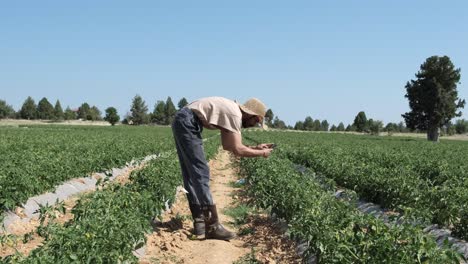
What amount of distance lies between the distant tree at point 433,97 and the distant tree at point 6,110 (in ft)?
288

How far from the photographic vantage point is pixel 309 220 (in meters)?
5.06

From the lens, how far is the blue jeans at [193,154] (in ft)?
19.9

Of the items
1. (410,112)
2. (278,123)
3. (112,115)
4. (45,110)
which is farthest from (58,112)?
(410,112)

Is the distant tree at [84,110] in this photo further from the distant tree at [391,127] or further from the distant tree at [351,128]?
the distant tree at [391,127]

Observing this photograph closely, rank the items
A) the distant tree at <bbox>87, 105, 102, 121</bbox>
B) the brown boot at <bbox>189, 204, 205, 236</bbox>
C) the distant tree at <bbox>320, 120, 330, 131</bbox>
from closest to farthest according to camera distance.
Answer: the brown boot at <bbox>189, 204, 205, 236</bbox>
the distant tree at <bbox>87, 105, 102, 121</bbox>
the distant tree at <bbox>320, 120, 330, 131</bbox>

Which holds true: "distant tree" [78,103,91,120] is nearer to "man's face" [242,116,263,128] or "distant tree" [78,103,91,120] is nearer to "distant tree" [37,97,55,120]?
"distant tree" [37,97,55,120]

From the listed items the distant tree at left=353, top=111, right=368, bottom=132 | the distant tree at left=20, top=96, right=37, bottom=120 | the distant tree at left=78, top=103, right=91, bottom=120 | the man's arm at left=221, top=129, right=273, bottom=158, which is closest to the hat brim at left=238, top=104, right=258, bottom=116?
the man's arm at left=221, top=129, right=273, bottom=158

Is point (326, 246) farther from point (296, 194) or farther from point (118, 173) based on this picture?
point (118, 173)

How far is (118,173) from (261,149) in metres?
8.91

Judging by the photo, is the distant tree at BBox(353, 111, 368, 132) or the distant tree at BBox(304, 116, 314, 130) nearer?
the distant tree at BBox(353, 111, 368, 132)

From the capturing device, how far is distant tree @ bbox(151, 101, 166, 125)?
114625 mm

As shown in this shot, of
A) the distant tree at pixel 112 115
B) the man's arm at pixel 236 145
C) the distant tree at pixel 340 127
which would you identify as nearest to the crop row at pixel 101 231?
the man's arm at pixel 236 145

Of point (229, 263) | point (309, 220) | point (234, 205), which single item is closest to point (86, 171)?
point (234, 205)

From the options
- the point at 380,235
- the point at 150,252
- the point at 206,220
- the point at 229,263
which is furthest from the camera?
the point at 206,220
